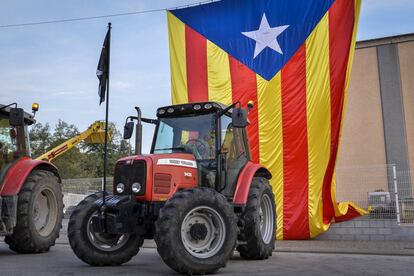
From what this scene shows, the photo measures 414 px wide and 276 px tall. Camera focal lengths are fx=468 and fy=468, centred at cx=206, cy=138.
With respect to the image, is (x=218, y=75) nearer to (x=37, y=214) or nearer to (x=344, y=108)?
(x=344, y=108)

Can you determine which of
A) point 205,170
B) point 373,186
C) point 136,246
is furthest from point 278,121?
point 136,246

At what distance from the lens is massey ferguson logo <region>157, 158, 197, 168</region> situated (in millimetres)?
6344

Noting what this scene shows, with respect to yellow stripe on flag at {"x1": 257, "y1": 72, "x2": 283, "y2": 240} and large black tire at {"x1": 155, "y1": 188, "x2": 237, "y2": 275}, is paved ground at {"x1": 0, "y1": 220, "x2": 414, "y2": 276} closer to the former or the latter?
large black tire at {"x1": 155, "y1": 188, "x2": 237, "y2": 275}

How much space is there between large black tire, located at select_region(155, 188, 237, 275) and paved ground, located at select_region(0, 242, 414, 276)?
36 cm

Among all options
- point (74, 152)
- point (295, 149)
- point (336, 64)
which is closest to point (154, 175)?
point (295, 149)

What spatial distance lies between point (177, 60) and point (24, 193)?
6.32 meters

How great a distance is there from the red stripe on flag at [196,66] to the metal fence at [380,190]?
13.4ft

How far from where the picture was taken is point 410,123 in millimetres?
21406

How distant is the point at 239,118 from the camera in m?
6.57

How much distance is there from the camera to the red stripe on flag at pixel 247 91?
11.6 m

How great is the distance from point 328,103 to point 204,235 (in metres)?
6.10

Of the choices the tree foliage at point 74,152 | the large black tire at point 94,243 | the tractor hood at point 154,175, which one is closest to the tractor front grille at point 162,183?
the tractor hood at point 154,175

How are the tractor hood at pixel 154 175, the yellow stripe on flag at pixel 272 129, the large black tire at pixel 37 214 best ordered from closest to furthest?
the tractor hood at pixel 154 175 < the large black tire at pixel 37 214 < the yellow stripe on flag at pixel 272 129

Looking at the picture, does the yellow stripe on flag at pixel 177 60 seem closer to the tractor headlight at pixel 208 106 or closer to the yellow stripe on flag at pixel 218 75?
the yellow stripe on flag at pixel 218 75
